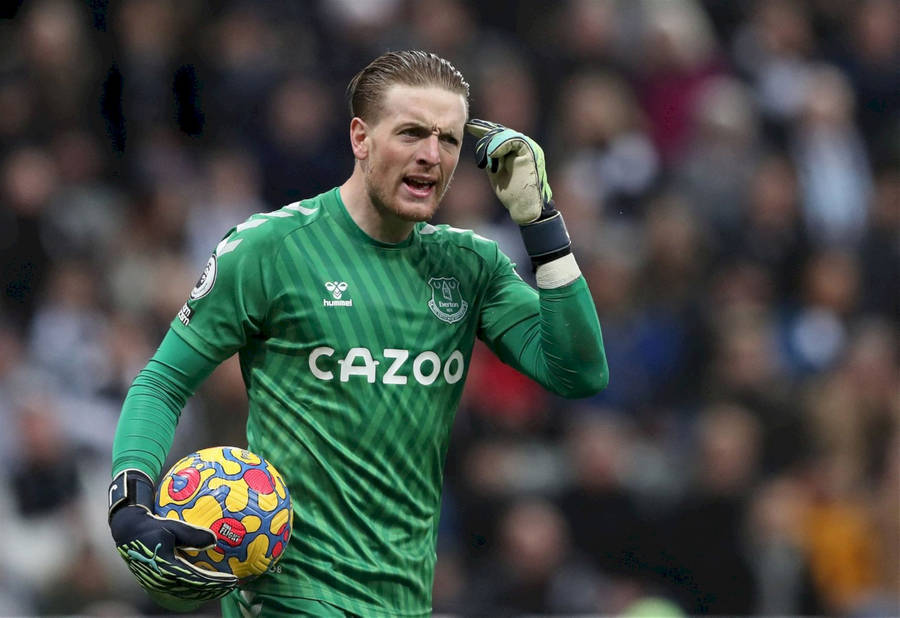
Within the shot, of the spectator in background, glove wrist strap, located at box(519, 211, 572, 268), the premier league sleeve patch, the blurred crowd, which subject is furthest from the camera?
the spectator in background

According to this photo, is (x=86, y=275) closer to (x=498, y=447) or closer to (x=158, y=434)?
(x=498, y=447)

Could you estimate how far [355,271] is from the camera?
4.23m

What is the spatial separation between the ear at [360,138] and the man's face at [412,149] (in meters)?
0.05

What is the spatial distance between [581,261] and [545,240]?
5564mm

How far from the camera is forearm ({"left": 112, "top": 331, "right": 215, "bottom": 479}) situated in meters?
3.98

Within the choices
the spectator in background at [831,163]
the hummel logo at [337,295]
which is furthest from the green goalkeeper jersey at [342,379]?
the spectator in background at [831,163]

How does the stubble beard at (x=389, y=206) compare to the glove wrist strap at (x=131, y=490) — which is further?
the stubble beard at (x=389, y=206)

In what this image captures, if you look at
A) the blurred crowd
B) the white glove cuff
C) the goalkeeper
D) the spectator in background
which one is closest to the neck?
the goalkeeper

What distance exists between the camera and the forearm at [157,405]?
3984mm

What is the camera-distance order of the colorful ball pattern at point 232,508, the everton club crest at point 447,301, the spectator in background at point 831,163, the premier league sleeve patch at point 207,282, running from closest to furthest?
the colorful ball pattern at point 232,508
the premier league sleeve patch at point 207,282
the everton club crest at point 447,301
the spectator in background at point 831,163

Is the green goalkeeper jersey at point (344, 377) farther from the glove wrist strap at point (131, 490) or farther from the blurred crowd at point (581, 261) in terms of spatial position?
the blurred crowd at point (581, 261)

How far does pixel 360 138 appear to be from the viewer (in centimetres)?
428

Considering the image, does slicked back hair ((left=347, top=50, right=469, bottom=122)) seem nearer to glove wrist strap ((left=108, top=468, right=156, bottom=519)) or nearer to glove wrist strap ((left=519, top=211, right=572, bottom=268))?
glove wrist strap ((left=519, top=211, right=572, bottom=268))

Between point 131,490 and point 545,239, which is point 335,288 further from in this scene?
point 131,490
